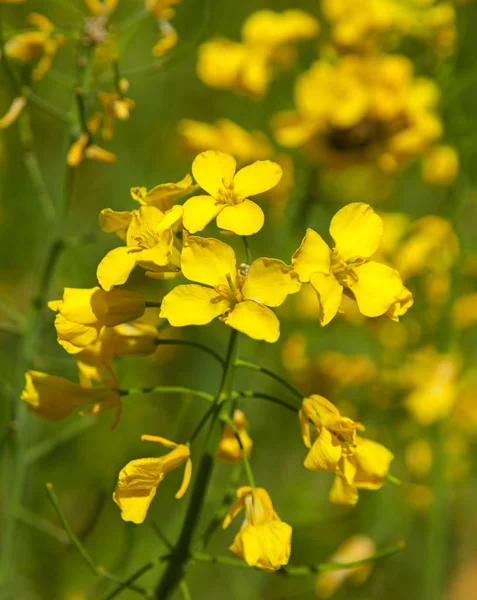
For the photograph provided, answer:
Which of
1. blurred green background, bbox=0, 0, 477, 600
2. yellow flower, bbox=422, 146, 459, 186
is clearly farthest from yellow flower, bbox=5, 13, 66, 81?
yellow flower, bbox=422, 146, 459, 186

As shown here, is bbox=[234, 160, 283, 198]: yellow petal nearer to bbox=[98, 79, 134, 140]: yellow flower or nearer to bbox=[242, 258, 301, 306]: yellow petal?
bbox=[242, 258, 301, 306]: yellow petal


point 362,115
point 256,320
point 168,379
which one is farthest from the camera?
point 168,379

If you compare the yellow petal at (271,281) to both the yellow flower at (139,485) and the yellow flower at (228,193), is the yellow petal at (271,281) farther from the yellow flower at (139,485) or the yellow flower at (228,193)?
the yellow flower at (139,485)

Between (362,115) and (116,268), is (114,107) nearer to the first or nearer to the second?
(116,268)

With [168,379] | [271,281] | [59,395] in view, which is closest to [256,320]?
[271,281]

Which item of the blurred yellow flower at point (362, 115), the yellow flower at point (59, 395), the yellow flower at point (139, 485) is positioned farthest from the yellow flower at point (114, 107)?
the blurred yellow flower at point (362, 115)
